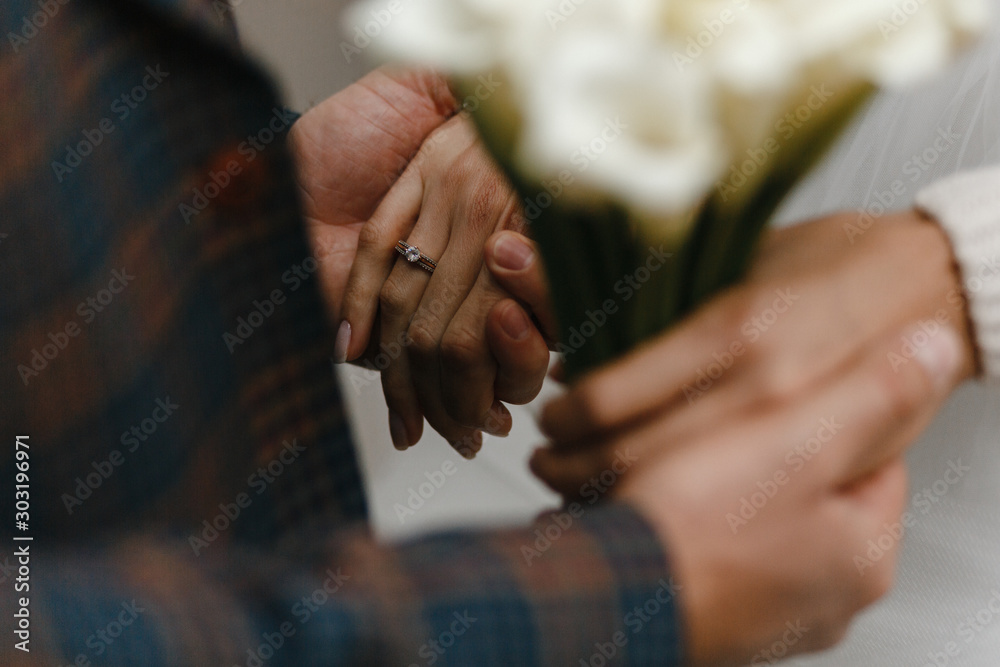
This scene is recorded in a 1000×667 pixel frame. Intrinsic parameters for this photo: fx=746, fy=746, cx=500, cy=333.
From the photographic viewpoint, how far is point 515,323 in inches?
8.6

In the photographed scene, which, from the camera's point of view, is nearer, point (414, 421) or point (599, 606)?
point (599, 606)

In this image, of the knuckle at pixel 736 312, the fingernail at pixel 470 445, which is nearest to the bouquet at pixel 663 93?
the knuckle at pixel 736 312

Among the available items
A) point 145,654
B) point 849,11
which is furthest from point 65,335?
point 849,11

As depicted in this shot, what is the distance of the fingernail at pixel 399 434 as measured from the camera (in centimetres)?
27

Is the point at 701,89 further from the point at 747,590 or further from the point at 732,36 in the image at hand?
the point at 747,590

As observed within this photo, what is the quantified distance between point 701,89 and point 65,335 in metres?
0.15

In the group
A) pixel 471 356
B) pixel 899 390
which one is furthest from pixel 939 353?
pixel 471 356

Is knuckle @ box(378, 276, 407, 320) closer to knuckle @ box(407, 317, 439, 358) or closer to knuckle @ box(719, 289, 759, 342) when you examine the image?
knuckle @ box(407, 317, 439, 358)

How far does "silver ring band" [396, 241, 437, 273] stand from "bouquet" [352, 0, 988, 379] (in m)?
0.08

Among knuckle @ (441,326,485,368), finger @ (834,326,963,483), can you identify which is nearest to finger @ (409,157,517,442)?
knuckle @ (441,326,485,368)

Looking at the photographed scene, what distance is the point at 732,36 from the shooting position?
5.1 inches

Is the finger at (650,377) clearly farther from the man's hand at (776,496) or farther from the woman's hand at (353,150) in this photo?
the woman's hand at (353,150)

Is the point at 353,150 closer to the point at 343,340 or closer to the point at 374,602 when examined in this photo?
the point at 343,340

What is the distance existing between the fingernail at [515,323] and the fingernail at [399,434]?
7 centimetres
